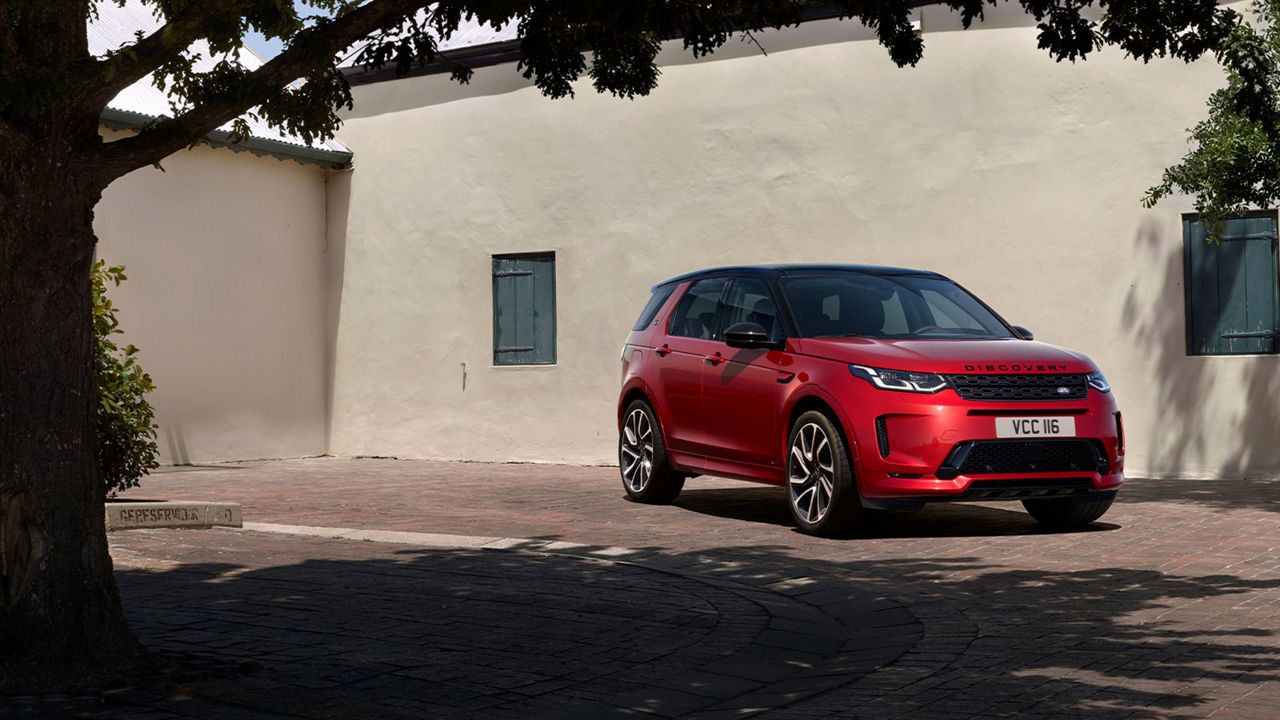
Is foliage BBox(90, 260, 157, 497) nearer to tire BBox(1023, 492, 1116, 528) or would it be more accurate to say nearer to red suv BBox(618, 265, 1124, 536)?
red suv BBox(618, 265, 1124, 536)

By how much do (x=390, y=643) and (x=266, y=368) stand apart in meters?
13.4

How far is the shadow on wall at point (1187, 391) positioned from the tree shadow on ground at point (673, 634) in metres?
6.63

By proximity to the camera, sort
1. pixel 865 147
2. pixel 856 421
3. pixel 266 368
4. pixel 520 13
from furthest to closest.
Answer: pixel 266 368
pixel 865 147
pixel 856 421
pixel 520 13

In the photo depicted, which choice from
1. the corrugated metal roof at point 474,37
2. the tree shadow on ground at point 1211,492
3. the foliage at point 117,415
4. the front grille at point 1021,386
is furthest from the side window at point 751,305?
the corrugated metal roof at point 474,37

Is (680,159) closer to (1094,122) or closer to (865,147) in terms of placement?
(865,147)

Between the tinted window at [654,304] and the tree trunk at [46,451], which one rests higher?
the tinted window at [654,304]

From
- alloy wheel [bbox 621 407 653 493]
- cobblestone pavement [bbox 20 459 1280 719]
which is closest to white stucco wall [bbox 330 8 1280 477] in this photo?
cobblestone pavement [bbox 20 459 1280 719]

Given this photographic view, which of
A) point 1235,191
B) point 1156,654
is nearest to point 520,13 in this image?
point 1156,654

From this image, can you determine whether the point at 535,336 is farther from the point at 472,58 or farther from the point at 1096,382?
the point at 1096,382

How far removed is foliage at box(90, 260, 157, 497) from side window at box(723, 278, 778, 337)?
4.18 m

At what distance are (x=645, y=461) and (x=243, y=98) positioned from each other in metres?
6.95

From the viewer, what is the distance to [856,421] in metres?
9.60

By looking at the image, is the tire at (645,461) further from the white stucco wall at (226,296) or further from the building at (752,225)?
the white stucco wall at (226,296)

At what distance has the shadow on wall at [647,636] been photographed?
5270 mm
